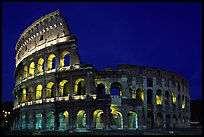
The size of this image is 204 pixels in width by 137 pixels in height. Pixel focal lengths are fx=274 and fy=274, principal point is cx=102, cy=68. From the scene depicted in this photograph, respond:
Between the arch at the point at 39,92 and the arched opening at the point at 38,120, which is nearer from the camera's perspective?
the arched opening at the point at 38,120

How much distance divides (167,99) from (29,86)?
67.9ft

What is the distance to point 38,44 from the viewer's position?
38125 millimetres

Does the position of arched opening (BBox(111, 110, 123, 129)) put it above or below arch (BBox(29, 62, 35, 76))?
below

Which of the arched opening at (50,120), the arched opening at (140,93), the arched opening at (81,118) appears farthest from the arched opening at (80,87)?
the arched opening at (140,93)

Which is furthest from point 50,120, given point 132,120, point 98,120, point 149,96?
point 149,96

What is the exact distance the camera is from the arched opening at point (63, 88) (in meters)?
34.1

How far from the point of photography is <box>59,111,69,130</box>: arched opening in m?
32.4

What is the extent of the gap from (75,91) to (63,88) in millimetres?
2962

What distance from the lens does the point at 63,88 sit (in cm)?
3497

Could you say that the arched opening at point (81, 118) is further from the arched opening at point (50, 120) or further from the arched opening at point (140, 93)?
the arched opening at point (140, 93)

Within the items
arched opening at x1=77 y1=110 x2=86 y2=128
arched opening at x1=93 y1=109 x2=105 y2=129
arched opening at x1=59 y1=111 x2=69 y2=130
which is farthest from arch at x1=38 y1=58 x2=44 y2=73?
arched opening at x1=93 y1=109 x2=105 y2=129

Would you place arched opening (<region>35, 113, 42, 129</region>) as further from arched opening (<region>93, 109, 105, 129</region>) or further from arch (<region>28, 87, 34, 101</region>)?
arched opening (<region>93, 109, 105, 129</region>)

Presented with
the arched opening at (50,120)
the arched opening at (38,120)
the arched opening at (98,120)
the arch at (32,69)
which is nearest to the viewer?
the arched opening at (98,120)

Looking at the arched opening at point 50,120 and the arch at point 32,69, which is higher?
the arch at point 32,69
